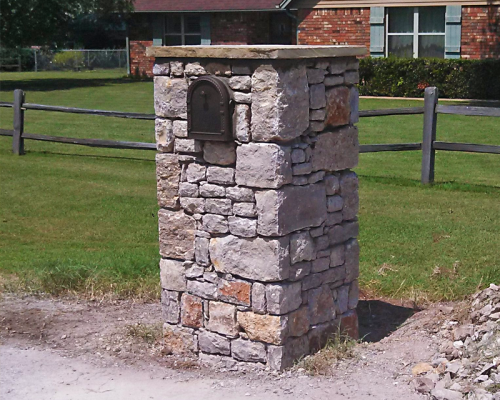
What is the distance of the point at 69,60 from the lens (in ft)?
130

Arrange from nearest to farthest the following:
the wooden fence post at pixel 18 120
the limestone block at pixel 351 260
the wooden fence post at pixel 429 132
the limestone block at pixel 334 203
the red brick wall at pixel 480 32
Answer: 1. the limestone block at pixel 334 203
2. the limestone block at pixel 351 260
3. the wooden fence post at pixel 429 132
4. the wooden fence post at pixel 18 120
5. the red brick wall at pixel 480 32

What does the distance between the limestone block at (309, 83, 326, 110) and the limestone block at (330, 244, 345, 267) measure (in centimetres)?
99

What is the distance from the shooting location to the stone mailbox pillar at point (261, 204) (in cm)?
521

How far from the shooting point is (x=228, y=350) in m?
5.59

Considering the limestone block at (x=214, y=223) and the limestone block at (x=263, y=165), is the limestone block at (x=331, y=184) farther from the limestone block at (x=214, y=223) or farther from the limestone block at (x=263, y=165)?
the limestone block at (x=214, y=223)

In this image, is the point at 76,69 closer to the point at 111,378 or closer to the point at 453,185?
the point at 453,185

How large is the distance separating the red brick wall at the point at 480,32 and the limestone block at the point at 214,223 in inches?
773

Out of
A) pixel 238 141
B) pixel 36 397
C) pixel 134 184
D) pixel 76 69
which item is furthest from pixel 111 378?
pixel 76 69

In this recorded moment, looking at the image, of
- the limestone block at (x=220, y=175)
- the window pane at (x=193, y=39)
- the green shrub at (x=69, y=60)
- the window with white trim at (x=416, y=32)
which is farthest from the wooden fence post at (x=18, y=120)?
the green shrub at (x=69, y=60)

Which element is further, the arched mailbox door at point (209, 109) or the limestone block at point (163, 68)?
the limestone block at point (163, 68)

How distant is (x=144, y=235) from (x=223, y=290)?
405 centimetres

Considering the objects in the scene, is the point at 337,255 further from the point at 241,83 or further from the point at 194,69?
the point at 194,69

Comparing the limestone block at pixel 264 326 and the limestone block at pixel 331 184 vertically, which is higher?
the limestone block at pixel 331 184

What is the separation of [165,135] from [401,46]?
19903 millimetres
